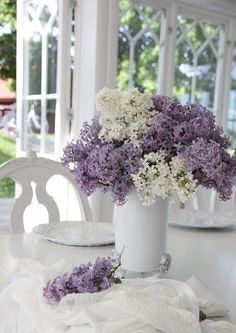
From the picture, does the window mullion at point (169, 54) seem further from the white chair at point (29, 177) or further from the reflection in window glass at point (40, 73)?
the white chair at point (29, 177)

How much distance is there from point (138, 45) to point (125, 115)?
2031mm

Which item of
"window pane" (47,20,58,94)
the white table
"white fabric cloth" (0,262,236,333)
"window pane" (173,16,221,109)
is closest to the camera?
"white fabric cloth" (0,262,236,333)

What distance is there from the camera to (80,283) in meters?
0.52

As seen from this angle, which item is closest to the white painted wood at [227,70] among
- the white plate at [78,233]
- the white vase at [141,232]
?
the white plate at [78,233]

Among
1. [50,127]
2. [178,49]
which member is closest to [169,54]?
[178,49]

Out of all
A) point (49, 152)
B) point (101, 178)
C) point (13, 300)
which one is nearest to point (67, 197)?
point (49, 152)

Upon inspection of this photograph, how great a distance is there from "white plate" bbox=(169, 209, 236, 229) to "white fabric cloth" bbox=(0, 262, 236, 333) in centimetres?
74

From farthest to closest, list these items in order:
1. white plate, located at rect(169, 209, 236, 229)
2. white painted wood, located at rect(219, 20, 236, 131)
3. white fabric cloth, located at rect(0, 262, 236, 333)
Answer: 1. white painted wood, located at rect(219, 20, 236, 131)
2. white plate, located at rect(169, 209, 236, 229)
3. white fabric cloth, located at rect(0, 262, 236, 333)

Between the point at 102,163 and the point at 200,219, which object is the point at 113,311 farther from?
the point at 200,219

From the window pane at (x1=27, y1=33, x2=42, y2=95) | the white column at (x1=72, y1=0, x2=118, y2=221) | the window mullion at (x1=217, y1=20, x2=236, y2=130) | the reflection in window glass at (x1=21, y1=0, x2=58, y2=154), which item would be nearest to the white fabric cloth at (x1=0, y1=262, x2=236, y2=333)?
the white column at (x1=72, y1=0, x2=118, y2=221)

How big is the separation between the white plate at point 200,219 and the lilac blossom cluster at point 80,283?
0.78 meters

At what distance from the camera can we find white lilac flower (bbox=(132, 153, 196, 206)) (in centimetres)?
76

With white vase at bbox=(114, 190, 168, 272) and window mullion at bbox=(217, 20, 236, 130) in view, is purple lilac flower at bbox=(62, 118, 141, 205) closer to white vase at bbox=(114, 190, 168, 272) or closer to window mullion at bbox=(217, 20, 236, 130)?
white vase at bbox=(114, 190, 168, 272)

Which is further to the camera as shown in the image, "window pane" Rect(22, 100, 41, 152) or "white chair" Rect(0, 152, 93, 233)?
"window pane" Rect(22, 100, 41, 152)
